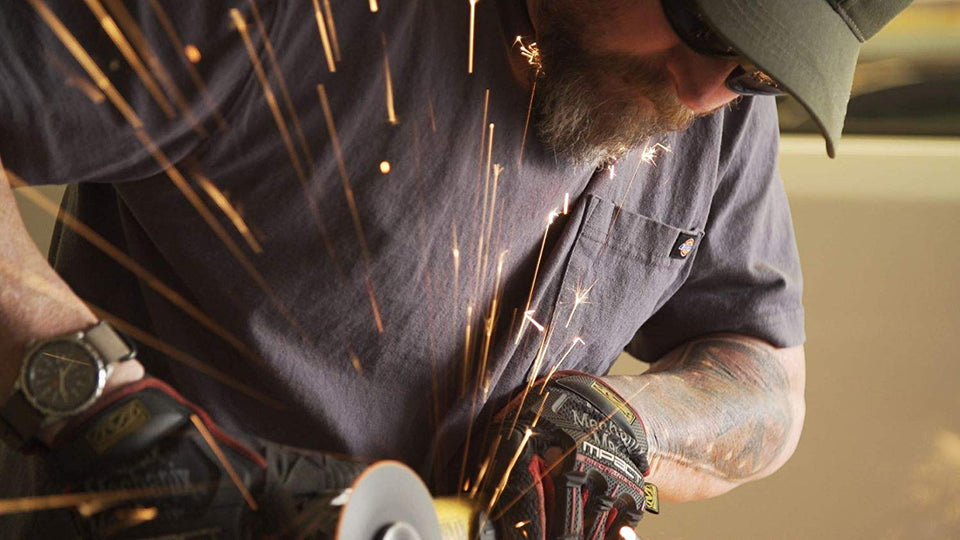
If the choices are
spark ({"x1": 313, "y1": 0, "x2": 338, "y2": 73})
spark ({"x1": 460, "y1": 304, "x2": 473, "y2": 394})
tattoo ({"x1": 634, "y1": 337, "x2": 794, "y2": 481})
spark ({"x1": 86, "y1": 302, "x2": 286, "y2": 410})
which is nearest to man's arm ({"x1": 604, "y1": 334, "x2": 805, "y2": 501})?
tattoo ({"x1": 634, "y1": 337, "x2": 794, "y2": 481})

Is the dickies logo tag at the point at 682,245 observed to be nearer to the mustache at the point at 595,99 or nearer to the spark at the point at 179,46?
the mustache at the point at 595,99

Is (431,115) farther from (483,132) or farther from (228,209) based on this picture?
(228,209)

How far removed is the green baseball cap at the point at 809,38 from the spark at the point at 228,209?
54 centimetres

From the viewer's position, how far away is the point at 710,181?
143 centimetres

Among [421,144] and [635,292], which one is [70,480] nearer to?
[421,144]

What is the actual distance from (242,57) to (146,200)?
221mm

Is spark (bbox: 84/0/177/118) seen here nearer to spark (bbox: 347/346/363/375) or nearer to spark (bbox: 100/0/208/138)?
spark (bbox: 100/0/208/138)

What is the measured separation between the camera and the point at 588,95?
3.90ft

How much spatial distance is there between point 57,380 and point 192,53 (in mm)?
359

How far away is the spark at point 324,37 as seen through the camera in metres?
1.06

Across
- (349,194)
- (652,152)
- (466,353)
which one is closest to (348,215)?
(349,194)

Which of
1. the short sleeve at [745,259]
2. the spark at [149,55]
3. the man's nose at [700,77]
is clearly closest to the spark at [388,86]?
the spark at [149,55]

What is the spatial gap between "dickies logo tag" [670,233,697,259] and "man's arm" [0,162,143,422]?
0.79 meters

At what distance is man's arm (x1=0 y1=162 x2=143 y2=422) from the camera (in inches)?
34.4
